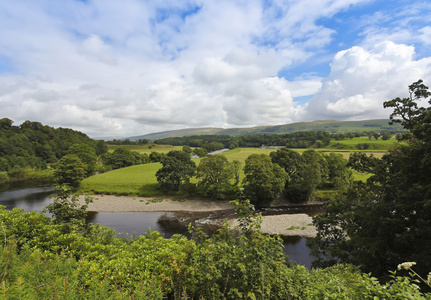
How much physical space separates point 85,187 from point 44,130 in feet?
277

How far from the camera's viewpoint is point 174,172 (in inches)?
1741

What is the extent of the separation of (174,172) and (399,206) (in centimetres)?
3862

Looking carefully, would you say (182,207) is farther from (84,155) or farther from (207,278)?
(84,155)

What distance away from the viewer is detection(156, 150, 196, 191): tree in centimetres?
4381

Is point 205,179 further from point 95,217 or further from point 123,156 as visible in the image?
point 123,156

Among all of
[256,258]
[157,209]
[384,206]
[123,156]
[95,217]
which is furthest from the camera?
[123,156]

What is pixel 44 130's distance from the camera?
346ft

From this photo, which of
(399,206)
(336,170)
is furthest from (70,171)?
(336,170)

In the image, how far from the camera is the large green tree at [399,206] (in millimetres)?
10352

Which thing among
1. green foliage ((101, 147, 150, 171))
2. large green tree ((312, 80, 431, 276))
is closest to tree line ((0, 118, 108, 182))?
green foliage ((101, 147, 150, 171))

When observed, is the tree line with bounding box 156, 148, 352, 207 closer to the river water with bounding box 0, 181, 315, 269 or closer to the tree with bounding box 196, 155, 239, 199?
the tree with bounding box 196, 155, 239, 199

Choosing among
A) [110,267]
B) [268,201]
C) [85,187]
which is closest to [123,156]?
[85,187]

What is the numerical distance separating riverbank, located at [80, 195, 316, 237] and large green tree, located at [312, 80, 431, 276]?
1416 centimetres

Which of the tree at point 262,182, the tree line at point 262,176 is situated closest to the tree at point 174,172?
the tree line at point 262,176
